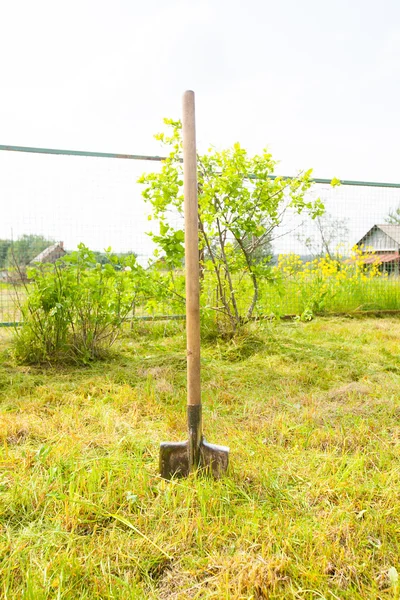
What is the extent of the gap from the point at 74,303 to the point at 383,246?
17.3ft

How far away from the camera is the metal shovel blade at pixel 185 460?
150 centimetres

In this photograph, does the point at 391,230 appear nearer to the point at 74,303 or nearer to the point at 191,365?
the point at 74,303

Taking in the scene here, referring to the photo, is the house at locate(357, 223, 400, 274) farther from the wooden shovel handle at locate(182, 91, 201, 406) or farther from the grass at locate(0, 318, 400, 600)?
the wooden shovel handle at locate(182, 91, 201, 406)

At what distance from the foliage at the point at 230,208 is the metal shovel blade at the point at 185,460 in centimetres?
176

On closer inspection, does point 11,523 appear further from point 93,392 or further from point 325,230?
point 325,230

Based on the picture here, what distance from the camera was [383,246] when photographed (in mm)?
6520

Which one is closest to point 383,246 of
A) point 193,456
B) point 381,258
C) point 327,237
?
point 381,258

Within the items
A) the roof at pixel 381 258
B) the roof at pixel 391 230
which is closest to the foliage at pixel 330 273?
the roof at pixel 381 258

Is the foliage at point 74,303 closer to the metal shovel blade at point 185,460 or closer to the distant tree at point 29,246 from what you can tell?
the distant tree at point 29,246

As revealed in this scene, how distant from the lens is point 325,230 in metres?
6.19

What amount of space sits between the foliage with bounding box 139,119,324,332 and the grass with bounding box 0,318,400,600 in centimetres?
116

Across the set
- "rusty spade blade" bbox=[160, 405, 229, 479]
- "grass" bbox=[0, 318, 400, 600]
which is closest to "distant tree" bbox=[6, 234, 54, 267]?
"grass" bbox=[0, 318, 400, 600]

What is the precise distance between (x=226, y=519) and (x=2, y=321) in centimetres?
376

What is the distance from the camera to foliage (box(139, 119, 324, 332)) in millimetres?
3102
